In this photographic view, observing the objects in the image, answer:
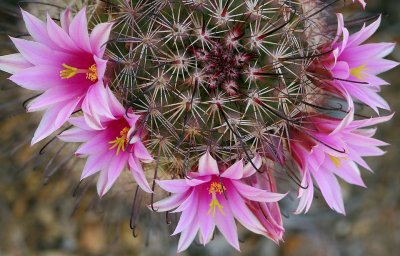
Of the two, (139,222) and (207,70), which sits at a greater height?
(207,70)

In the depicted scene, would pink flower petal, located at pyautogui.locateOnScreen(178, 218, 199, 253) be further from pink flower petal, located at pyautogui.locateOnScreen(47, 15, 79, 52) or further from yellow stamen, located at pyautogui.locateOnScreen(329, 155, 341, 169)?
pink flower petal, located at pyautogui.locateOnScreen(47, 15, 79, 52)

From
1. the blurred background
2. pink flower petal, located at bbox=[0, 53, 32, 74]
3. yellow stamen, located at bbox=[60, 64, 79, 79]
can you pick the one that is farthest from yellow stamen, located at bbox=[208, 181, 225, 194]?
the blurred background

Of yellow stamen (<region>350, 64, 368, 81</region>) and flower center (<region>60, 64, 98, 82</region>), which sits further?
yellow stamen (<region>350, 64, 368, 81</region>)

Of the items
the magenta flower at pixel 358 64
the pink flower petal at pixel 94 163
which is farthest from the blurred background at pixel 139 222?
the magenta flower at pixel 358 64

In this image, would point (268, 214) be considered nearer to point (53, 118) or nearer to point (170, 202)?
point (170, 202)

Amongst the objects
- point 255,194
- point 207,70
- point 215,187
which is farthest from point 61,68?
point 255,194

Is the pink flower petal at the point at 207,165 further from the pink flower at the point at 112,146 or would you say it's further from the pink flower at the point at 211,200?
the pink flower at the point at 112,146
